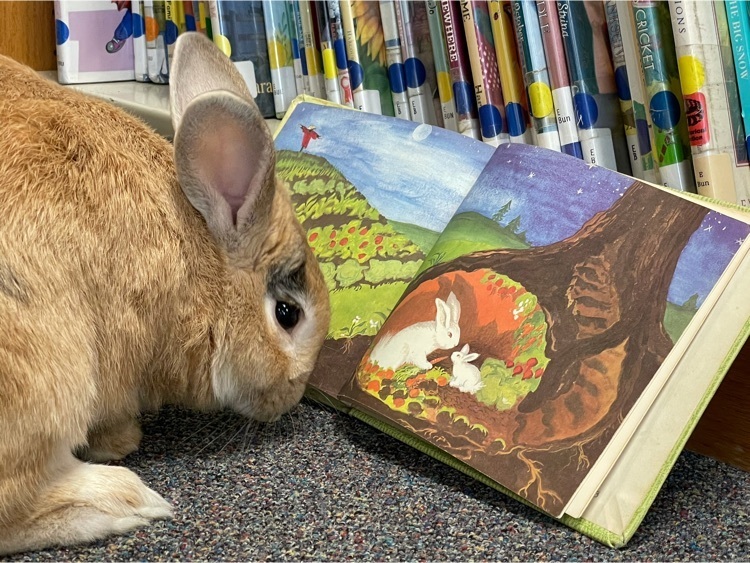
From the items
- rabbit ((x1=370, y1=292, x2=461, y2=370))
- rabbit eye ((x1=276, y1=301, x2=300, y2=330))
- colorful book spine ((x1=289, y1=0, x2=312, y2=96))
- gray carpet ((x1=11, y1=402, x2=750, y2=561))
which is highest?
colorful book spine ((x1=289, y1=0, x2=312, y2=96))

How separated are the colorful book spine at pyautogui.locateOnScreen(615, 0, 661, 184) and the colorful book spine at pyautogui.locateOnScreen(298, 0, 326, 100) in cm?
68

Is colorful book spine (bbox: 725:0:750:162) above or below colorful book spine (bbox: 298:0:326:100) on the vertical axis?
below

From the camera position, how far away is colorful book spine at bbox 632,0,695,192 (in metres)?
1.38

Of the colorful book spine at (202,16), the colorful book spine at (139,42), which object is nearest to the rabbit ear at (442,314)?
the colorful book spine at (202,16)

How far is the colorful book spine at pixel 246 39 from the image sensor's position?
5.98ft

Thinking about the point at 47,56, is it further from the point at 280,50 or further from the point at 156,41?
the point at 280,50

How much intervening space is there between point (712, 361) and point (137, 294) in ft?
2.16

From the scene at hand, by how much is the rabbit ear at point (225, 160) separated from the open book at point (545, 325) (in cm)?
26

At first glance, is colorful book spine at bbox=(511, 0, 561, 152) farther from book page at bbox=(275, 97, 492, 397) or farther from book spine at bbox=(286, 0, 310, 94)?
book spine at bbox=(286, 0, 310, 94)

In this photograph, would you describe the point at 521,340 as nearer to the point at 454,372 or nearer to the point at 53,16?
the point at 454,372

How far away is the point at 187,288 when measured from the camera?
3.28 ft

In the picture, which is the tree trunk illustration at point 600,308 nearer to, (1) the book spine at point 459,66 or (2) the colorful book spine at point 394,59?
(1) the book spine at point 459,66

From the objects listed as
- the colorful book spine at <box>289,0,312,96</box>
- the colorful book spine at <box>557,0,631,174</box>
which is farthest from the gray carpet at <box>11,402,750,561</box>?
the colorful book spine at <box>289,0,312,96</box>

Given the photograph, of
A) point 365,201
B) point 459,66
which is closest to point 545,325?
point 365,201
